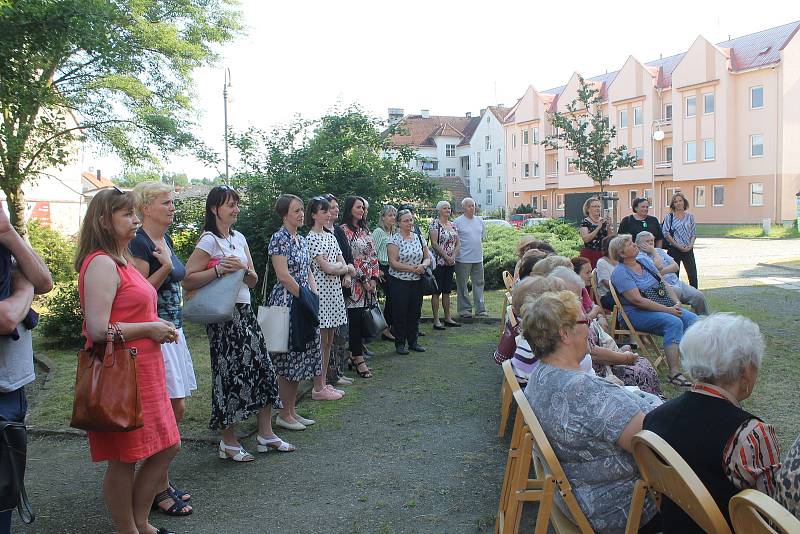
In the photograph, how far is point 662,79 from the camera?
4975 cm

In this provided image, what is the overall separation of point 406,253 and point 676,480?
21.1 ft

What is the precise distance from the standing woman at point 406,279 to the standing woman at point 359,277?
740 mm

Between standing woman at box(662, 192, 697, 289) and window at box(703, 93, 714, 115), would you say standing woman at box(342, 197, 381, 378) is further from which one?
window at box(703, 93, 714, 115)

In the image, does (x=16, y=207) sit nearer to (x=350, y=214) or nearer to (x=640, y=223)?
(x=350, y=214)

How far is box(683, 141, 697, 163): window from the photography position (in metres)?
45.3

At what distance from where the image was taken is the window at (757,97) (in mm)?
41188

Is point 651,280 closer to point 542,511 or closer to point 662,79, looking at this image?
point 542,511

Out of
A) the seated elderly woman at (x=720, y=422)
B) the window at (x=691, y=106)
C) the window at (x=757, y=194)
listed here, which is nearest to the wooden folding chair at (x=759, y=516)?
the seated elderly woman at (x=720, y=422)

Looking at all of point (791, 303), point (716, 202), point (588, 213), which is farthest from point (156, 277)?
point (716, 202)

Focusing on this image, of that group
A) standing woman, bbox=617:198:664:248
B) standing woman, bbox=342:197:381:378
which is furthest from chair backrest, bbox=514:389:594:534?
standing woman, bbox=617:198:664:248

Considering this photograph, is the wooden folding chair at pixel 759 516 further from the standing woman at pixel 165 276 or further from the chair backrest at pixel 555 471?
the standing woman at pixel 165 276

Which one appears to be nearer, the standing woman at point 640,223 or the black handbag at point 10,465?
the black handbag at point 10,465

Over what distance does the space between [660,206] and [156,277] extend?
5020 cm

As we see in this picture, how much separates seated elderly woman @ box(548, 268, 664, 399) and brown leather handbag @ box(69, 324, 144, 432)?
2.82 meters
